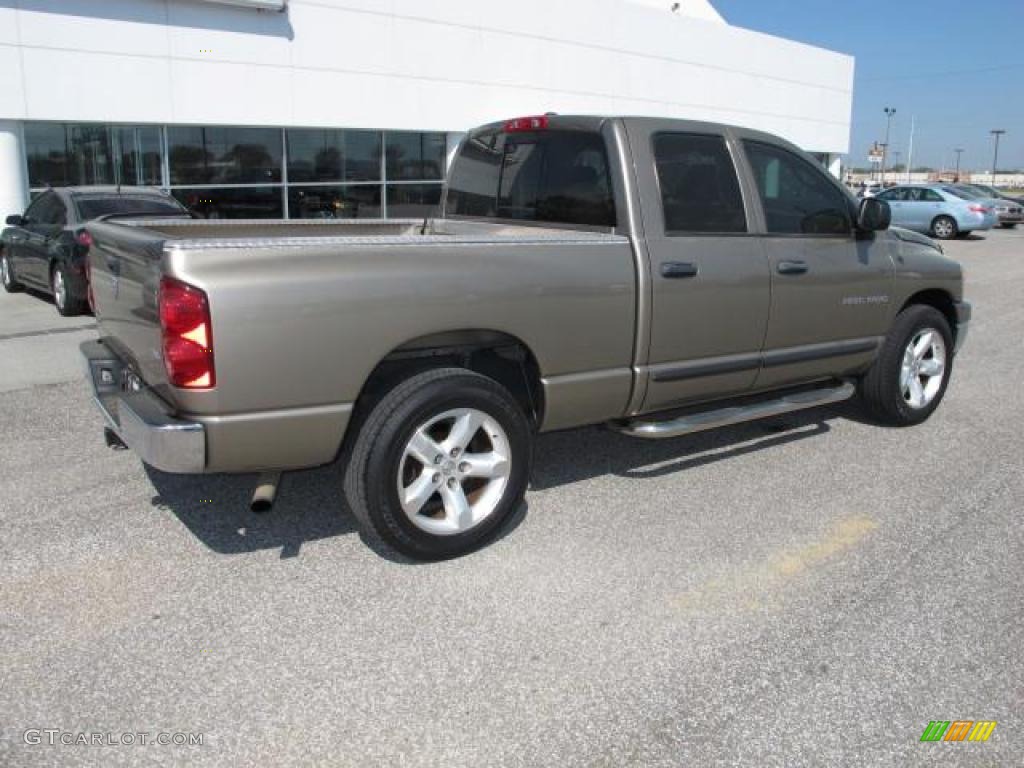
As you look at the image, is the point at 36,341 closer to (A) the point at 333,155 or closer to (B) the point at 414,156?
(A) the point at 333,155

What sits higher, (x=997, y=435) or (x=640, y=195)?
(x=640, y=195)

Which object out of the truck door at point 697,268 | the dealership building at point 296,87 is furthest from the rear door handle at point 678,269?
the dealership building at point 296,87

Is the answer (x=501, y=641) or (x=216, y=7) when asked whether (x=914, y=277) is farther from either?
(x=216, y=7)

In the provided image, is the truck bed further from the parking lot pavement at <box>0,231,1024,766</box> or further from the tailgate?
the parking lot pavement at <box>0,231,1024,766</box>

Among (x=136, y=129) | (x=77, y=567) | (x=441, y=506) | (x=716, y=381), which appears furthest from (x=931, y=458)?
(x=136, y=129)

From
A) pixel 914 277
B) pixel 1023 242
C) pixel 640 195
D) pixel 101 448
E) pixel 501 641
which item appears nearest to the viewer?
pixel 501 641

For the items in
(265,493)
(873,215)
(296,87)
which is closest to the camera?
(265,493)

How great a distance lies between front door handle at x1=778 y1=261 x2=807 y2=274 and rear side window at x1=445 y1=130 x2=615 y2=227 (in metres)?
1.11

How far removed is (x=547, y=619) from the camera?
3467mm

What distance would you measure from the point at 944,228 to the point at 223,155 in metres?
20.7

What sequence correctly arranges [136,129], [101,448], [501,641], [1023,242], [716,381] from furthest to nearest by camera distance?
[1023,242] < [136,129] < [101,448] < [716,381] < [501,641]

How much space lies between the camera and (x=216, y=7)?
15805 millimetres

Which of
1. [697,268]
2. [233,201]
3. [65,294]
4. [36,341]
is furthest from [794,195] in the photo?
[233,201]

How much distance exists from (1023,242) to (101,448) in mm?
27284
